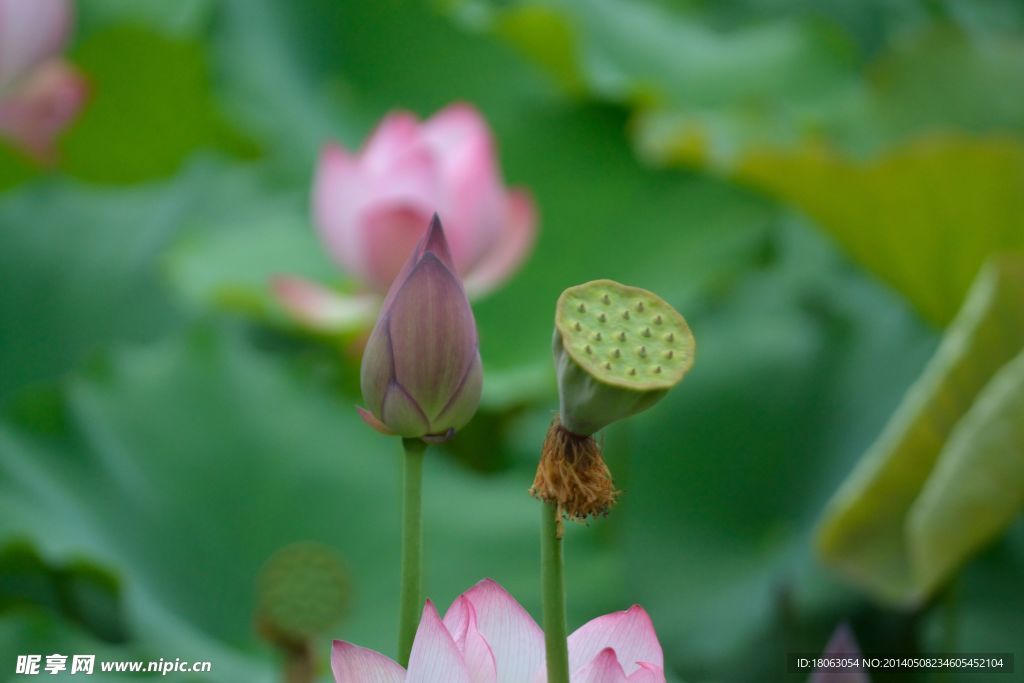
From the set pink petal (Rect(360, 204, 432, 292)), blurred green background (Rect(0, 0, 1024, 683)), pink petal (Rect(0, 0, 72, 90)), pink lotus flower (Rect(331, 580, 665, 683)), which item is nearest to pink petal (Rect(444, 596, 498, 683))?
pink lotus flower (Rect(331, 580, 665, 683))

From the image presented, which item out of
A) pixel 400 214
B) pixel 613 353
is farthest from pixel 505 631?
pixel 400 214

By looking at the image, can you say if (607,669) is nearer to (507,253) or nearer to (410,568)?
(410,568)

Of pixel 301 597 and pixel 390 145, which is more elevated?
pixel 390 145

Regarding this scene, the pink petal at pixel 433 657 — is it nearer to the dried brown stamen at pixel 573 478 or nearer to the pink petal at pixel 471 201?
the dried brown stamen at pixel 573 478

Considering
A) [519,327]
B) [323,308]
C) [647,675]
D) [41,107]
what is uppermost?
[41,107]

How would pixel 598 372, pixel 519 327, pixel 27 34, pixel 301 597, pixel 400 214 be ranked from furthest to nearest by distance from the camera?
1. pixel 519 327
2. pixel 27 34
3. pixel 400 214
4. pixel 301 597
5. pixel 598 372

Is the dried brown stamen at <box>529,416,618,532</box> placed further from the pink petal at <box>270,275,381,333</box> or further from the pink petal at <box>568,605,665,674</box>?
the pink petal at <box>270,275,381,333</box>

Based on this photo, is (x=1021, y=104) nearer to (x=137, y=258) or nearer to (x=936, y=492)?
(x=936, y=492)
